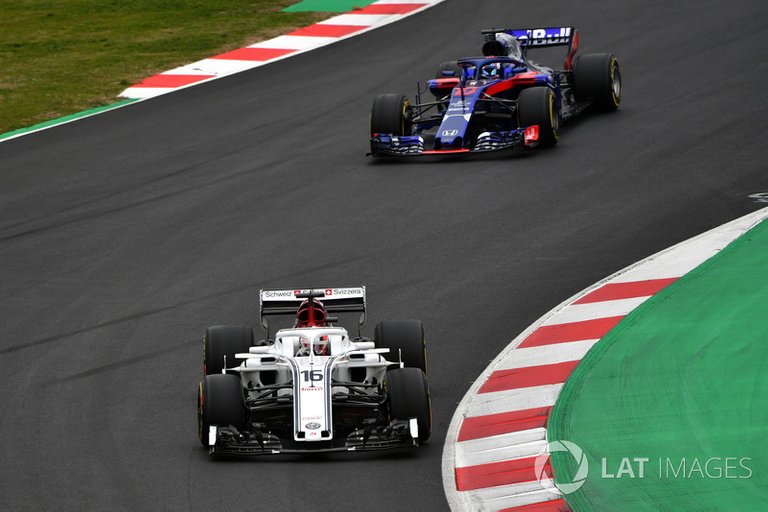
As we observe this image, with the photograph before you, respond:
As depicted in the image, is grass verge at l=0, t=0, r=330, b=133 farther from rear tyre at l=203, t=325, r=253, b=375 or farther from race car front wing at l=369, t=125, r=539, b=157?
rear tyre at l=203, t=325, r=253, b=375

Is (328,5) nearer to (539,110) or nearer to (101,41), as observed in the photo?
(101,41)

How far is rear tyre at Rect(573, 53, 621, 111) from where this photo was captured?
65.6ft

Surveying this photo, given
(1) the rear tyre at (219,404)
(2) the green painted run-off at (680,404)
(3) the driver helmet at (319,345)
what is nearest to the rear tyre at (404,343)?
(3) the driver helmet at (319,345)

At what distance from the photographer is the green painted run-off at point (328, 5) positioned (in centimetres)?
2927

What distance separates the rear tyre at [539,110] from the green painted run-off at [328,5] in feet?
37.0

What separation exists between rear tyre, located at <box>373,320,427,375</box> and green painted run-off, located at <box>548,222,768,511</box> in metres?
1.16

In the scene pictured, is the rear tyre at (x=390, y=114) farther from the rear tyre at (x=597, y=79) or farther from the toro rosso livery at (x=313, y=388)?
the toro rosso livery at (x=313, y=388)

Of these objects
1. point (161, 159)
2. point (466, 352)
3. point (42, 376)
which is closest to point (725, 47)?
point (161, 159)

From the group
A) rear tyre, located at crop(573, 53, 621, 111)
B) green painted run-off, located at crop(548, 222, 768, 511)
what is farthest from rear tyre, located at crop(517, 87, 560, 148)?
green painted run-off, located at crop(548, 222, 768, 511)

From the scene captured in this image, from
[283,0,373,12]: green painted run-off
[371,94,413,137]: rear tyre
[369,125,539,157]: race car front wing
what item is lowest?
[369,125,539,157]: race car front wing

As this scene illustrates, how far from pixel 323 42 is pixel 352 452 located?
17.4 metres

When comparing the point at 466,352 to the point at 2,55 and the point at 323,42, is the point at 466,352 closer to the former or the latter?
the point at 323,42

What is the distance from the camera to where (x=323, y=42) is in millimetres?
26312

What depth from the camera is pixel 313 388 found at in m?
9.80
